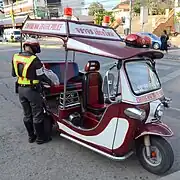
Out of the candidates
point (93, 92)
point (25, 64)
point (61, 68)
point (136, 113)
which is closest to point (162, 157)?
point (136, 113)

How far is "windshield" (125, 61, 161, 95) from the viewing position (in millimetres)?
3582

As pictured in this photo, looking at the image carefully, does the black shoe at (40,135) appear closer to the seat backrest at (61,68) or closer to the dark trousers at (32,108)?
the dark trousers at (32,108)

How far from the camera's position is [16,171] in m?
3.67

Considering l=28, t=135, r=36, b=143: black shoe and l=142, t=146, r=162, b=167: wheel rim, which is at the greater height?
l=142, t=146, r=162, b=167: wheel rim

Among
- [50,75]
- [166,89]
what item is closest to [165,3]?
[166,89]

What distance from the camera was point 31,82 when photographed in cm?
419

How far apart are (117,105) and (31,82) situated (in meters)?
1.46

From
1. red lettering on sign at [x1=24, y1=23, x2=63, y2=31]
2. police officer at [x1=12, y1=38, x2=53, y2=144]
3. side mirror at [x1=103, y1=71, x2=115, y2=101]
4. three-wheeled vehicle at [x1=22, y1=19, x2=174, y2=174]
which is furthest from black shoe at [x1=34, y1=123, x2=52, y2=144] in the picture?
red lettering on sign at [x1=24, y1=23, x2=63, y2=31]

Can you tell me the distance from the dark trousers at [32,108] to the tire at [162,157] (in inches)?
67.9

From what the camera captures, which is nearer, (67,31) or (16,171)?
(16,171)

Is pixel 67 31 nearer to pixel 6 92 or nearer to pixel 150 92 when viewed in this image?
pixel 150 92

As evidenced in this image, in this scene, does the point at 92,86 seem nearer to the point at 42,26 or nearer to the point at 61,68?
the point at 42,26

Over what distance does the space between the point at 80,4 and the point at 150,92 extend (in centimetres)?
6893

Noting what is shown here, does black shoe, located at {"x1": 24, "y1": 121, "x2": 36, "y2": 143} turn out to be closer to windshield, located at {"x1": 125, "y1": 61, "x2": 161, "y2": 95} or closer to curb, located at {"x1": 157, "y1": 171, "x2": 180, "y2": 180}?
windshield, located at {"x1": 125, "y1": 61, "x2": 161, "y2": 95}
